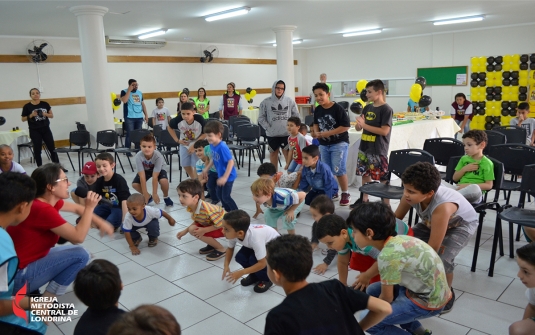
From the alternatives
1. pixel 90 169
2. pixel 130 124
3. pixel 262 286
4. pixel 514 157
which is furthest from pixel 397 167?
pixel 130 124

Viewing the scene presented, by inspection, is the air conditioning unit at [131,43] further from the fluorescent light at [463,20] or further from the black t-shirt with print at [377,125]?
the black t-shirt with print at [377,125]

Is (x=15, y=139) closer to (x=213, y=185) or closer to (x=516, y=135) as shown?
(x=213, y=185)

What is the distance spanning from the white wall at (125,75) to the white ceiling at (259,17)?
70cm

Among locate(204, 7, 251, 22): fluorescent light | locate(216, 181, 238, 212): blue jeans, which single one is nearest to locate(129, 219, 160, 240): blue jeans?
locate(216, 181, 238, 212): blue jeans

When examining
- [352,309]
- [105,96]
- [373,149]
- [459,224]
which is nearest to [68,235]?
[352,309]

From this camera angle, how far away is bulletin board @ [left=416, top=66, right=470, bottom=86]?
40.9 ft

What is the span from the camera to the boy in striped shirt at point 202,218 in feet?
11.2

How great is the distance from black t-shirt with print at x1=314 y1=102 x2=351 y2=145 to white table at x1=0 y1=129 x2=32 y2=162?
655 cm

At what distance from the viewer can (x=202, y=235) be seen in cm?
347

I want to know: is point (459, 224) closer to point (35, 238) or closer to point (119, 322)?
point (119, 322)

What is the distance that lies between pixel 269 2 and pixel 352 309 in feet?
22.6

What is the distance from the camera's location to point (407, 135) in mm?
6461

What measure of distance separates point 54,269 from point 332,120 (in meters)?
3.24

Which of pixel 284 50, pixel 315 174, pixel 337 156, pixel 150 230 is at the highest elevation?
pixel 284 50
